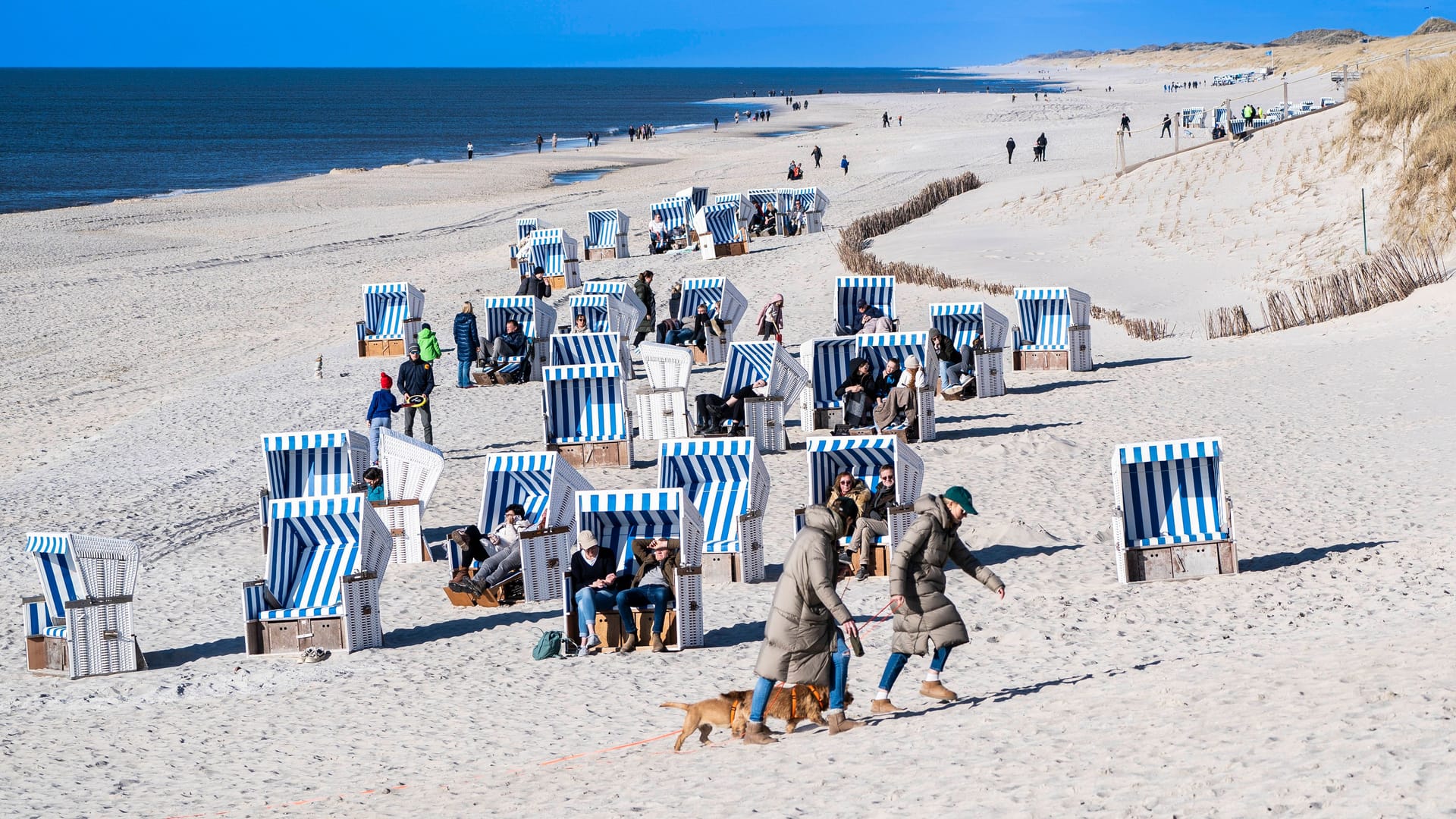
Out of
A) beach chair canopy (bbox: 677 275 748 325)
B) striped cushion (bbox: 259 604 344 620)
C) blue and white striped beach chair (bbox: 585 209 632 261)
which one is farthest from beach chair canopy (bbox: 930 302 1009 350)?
blue and white striped beach chair (bbox: 585 209 632 261)

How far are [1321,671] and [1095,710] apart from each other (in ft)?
3.72

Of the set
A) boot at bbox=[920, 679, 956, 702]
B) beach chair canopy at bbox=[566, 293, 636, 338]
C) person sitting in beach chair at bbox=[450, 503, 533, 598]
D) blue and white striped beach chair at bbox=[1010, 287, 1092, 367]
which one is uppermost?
beach chair canopy at bbox=[566, 293, 636, 338]

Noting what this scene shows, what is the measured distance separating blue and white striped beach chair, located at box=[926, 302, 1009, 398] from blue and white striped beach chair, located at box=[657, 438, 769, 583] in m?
6.55

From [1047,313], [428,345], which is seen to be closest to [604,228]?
[428,345]

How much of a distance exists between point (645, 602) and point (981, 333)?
30.5 ft

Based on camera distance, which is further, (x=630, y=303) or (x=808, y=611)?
(x=630, y=303)

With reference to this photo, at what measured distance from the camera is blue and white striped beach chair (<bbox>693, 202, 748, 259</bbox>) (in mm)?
30156

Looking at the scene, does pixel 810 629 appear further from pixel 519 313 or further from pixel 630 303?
pixel 519 313

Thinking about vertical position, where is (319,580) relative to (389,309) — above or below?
below

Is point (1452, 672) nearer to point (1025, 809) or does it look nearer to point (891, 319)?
point (1025, 809)

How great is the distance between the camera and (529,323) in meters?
21.0

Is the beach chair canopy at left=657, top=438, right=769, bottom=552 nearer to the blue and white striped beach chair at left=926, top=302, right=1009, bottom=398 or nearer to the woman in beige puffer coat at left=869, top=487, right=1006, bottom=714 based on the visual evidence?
the woman in beige puffer coat at left=869, top=487, right=1006, bottom=714

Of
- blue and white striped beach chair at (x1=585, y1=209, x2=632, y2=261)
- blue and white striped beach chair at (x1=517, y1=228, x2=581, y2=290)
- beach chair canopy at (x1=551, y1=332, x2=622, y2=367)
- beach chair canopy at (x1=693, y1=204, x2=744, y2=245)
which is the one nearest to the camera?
beach chair canopy at (x1=551, y1=332, x2=622, y2=367)

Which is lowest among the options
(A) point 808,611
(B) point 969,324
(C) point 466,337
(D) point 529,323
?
(A) point 808,611
